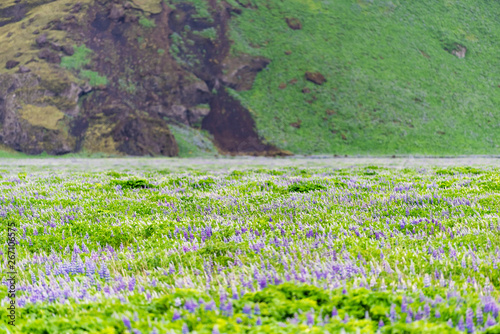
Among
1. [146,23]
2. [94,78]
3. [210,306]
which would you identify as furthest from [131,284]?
[146,23]

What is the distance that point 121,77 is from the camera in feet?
308

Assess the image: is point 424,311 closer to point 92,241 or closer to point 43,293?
point 43,293

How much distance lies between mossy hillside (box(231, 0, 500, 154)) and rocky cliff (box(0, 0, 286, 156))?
21.0 feet

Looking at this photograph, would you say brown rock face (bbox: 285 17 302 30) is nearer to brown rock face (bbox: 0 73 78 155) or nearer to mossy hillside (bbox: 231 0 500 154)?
mossy hillside (bbox: 231 0 500 154)

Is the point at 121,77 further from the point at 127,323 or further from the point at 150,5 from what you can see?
the point at 127,323

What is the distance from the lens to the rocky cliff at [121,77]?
81.8 m

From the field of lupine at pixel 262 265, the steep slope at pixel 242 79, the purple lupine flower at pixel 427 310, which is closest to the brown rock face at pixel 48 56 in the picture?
the steep slope at pixel 242 79

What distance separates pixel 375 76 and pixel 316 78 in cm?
1599

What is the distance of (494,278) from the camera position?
411 cm

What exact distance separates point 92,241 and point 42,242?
89 centimetres

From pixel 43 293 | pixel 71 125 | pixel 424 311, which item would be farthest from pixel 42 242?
pixel 71 125

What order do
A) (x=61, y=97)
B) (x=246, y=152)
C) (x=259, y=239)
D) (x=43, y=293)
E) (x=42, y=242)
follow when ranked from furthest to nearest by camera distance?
(x=61, y=97), (x=246, y=152), (x=42, y=242), (x=259, y=239), (x=43, y=293)

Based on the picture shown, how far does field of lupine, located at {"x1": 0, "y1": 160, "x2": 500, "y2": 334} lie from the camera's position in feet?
10.0

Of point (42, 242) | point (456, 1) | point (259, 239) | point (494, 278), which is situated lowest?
point (42, 242)
